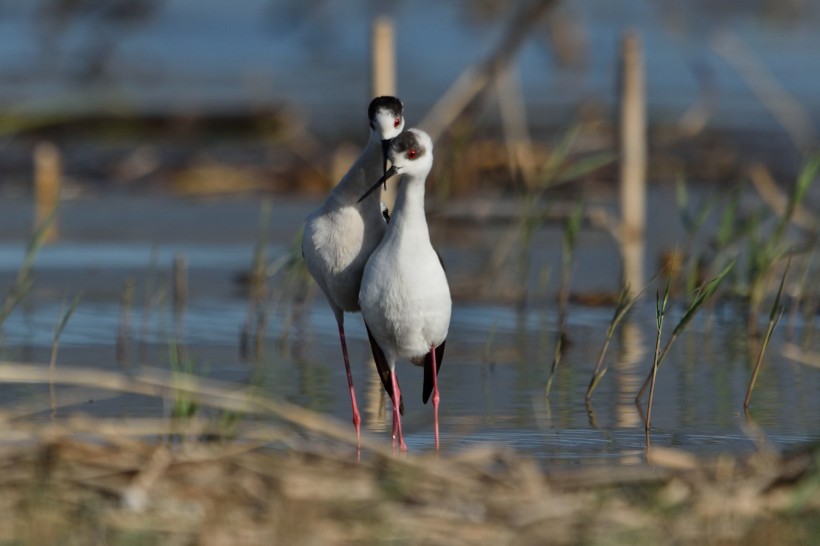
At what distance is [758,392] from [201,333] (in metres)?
2.81

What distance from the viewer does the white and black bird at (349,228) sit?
5273mm

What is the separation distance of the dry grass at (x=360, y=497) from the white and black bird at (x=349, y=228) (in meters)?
1.20

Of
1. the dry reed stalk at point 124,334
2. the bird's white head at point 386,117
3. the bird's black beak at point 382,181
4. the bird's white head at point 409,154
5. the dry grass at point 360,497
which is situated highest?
the bird's white head at point 386,117

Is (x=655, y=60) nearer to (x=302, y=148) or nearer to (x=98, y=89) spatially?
(x=98, y=89)

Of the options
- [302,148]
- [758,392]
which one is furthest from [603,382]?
[302,148]

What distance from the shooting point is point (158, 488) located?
3.88 meters

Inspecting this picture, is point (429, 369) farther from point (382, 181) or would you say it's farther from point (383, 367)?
point (382, 181)

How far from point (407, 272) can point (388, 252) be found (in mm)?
94

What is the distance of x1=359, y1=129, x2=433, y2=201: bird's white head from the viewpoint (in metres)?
4.97

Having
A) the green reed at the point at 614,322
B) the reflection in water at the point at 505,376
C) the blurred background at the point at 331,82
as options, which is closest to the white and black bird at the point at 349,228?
the reflection in water at the point at 505,376

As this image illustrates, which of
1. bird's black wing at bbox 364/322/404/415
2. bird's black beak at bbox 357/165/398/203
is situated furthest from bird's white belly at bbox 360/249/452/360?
bird's black wing at bbox 364/322/404/415

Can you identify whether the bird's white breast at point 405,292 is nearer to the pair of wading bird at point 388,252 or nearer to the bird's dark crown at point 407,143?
the pair of wading bird at point 388,252

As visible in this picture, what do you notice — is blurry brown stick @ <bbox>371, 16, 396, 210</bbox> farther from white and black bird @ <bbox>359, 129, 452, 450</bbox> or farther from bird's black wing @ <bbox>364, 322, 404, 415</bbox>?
white and black bird @ <bbox>359, 129, 452, 450</bbox>

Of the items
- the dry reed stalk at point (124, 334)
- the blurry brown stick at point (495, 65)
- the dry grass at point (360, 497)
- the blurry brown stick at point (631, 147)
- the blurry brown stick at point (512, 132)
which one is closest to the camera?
the dry grass at point (360, 497)
